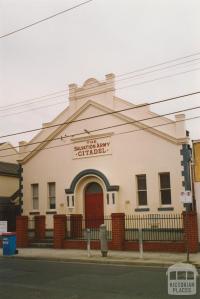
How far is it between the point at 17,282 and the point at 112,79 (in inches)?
614

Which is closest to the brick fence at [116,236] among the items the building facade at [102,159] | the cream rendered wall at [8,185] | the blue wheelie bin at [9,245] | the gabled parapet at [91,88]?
the building facade at [102,159]

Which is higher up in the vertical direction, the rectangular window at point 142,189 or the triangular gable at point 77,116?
the triangular gable at point 77,116

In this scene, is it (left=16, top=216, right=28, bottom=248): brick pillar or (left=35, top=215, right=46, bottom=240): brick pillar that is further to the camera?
(left=35, top=215, right=46, bottom=240): brick pillar

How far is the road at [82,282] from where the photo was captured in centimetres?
1046

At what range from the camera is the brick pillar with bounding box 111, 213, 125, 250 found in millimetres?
21797

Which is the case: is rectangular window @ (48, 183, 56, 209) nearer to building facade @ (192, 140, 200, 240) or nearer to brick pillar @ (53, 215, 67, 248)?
brick pillar @ (53, 215, 67, 248)

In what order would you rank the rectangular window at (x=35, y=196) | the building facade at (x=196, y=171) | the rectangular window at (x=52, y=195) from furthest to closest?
the rectangular window at (x=35, y=196), the rectangular window at (x=52, y=195), the building facade at (x=196, y=171)

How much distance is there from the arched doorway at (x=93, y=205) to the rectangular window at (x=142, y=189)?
2.51m

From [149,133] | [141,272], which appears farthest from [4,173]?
[141,272]

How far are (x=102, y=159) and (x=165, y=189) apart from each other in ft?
13.8

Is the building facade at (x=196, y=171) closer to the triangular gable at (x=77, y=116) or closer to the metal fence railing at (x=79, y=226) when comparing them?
the triangular gable at (x=77, y=116)

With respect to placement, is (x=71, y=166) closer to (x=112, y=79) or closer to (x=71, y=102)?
(x=71, y=102)

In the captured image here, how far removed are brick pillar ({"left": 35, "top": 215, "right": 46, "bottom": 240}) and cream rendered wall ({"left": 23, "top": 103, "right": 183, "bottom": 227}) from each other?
46.7 inches

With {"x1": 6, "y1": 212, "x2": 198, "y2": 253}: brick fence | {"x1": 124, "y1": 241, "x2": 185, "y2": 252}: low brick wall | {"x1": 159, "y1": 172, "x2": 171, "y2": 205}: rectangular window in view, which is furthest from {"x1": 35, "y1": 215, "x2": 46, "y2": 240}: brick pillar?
{"x1": 159, "y1": 172, "x2": 171, "y2": 205}: rectangular window
